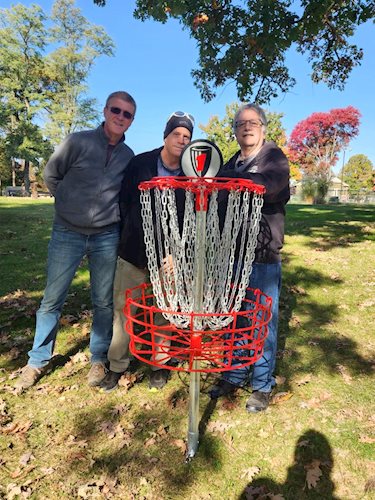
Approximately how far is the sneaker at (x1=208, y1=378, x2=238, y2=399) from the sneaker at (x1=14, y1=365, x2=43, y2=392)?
171 cm

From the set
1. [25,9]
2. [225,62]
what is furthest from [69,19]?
[225,62]

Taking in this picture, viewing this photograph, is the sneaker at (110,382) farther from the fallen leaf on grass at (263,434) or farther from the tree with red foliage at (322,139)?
the tree with red foliage at (322,139)

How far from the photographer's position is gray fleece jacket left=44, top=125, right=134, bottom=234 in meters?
3.46

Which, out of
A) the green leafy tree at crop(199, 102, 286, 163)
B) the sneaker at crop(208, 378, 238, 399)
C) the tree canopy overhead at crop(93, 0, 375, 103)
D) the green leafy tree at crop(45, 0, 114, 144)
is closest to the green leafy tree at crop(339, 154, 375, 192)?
the green leafy tree at crop(199, 102, 286, 163)

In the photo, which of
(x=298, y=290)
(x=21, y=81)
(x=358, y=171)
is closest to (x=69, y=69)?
(x=21, y=81)

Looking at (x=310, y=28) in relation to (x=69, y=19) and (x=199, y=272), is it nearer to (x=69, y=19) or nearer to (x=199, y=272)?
(x=199, y=272)

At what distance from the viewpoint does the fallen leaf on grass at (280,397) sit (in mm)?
3658

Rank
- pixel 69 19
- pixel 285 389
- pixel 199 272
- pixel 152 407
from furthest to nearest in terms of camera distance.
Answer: pixel 69 19, pixel 285 389, pixel 152 407, pixel 199 272

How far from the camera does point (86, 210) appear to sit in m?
3.47

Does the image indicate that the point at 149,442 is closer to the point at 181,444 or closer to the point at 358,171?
the point at 181,444

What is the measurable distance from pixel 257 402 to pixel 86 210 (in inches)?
90.2

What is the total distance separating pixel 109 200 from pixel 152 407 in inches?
76.0

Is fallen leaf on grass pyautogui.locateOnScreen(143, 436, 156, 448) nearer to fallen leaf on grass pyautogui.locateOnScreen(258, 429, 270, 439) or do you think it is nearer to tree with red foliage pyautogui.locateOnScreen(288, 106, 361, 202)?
fallen leaf on grass pyautogui.locateOnScreen(258, 429, 270, 439)

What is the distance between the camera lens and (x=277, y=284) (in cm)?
333
